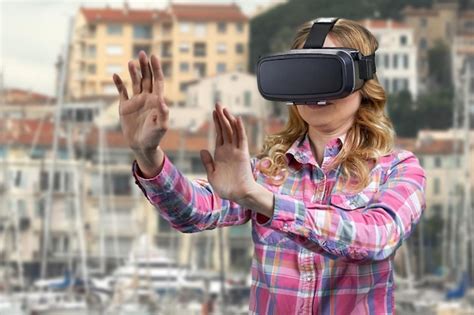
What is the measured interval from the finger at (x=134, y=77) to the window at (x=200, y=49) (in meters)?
27.1

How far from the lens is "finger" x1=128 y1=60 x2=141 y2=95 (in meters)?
1.34

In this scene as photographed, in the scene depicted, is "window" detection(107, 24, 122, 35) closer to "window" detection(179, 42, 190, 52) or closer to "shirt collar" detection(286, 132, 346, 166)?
"window" detection(179, 42, 190, 52)

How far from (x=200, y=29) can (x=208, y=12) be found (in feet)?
1.85

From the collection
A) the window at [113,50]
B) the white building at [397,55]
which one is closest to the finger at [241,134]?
the white building at [397,55]

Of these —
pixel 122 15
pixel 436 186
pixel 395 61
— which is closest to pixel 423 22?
pixel 395 61

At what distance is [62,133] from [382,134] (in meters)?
24.7

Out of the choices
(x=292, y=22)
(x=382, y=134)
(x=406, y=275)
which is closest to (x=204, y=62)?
(x=292, y=22)

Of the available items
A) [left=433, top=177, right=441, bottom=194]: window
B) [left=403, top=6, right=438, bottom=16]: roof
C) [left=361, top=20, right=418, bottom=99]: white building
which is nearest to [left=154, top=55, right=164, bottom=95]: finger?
[left=433, top=177, right=441, bottom=194]: window

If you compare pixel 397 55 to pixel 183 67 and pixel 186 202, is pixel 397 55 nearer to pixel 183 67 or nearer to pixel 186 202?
pixel 183 67

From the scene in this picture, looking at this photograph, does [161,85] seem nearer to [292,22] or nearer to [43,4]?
[292,22]

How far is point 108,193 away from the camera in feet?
87.5

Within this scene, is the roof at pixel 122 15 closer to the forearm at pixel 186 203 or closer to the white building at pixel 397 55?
the white building at pixel 397 55

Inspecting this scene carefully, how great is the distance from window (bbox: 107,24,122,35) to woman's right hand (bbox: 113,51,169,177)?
27.0 m

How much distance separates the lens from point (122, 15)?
95.0ft
